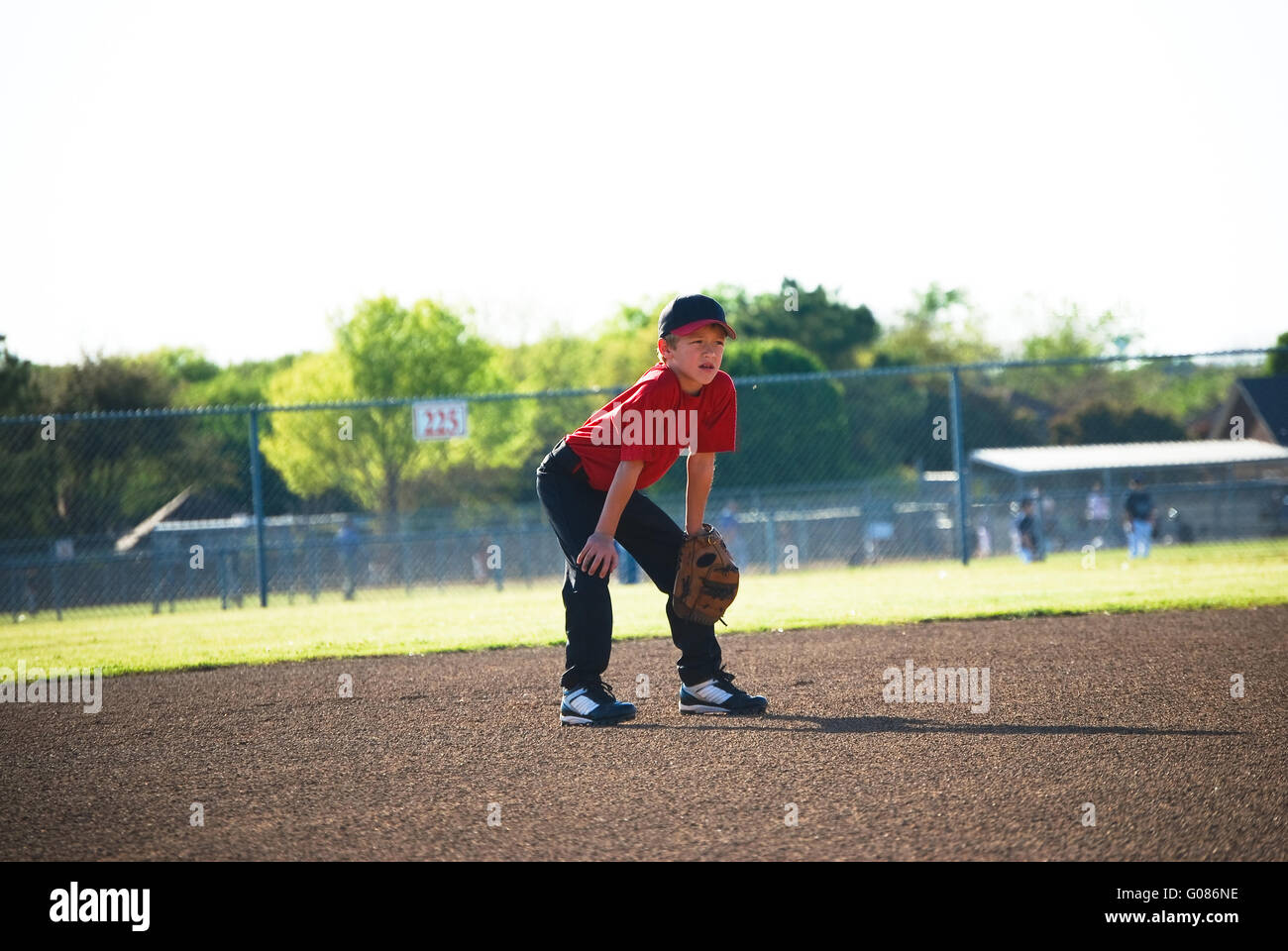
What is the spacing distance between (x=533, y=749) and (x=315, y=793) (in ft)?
3.09

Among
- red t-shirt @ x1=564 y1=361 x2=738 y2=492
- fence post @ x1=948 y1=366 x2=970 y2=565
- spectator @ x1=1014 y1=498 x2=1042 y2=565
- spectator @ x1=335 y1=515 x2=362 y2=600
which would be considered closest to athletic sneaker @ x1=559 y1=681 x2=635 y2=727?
red t-shirt @ x1=564 y1=361 x2=738 y2=492

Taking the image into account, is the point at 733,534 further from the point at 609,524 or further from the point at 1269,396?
the point at 1269,396

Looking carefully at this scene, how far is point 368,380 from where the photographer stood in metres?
53.5

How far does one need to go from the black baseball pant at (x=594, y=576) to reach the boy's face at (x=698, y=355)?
2.00 ft

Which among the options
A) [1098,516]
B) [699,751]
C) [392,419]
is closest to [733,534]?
[1098,516]

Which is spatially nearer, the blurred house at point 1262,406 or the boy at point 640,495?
the boy at point 640,495

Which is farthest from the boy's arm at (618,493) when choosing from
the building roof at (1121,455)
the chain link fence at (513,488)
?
the building roof at (1121,455)

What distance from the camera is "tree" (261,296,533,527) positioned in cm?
3794

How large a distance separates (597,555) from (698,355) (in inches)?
37.4

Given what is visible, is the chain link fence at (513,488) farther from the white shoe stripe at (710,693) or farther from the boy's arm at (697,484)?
the white shoe stripe at (710,693)

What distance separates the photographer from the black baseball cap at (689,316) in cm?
538

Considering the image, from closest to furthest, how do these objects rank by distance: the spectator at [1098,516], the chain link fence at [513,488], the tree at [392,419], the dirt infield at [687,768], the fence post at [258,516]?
the dirt infield at [687,768]
the fence post at [258,516]
the chain link fence at [513,488]
the spectator at [1098,516]
the tree at [392,419]
